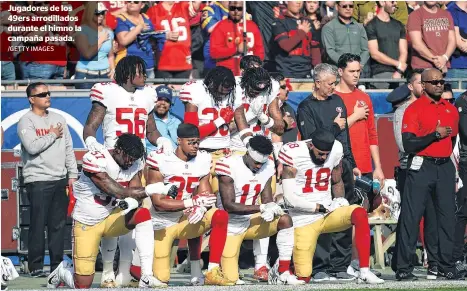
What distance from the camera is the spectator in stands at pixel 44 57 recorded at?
52.3 feet

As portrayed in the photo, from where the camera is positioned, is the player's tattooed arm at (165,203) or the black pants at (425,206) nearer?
the player's tattooed arm at (165,203)

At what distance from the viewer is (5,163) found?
1509 cm

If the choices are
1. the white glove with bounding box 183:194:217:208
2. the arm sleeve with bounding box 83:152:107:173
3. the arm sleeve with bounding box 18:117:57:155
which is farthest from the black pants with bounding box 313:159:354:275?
the arm sleeve with bounding box 18:117:57:155

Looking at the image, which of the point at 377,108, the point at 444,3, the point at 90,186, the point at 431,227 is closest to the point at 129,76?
the point at 90,186

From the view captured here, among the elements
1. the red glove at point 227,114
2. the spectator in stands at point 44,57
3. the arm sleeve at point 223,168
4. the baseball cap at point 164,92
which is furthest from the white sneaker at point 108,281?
the spectator in stands at point 44,57

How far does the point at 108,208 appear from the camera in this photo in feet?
40.5

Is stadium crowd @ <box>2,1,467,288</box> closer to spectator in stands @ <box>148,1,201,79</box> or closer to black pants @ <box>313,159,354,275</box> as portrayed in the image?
black pants @ <box>313,159,354,275</box>

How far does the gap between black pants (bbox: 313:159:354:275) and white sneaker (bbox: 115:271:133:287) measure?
A: 1.85 metres

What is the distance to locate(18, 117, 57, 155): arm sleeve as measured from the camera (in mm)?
14047

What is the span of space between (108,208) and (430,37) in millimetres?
6002

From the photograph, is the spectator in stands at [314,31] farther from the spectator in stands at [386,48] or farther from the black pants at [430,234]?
the black pants at [430,234]

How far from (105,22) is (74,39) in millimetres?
452

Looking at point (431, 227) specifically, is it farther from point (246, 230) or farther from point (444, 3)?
point (444, 3)

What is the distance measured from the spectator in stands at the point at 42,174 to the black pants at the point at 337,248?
278 centimetres
